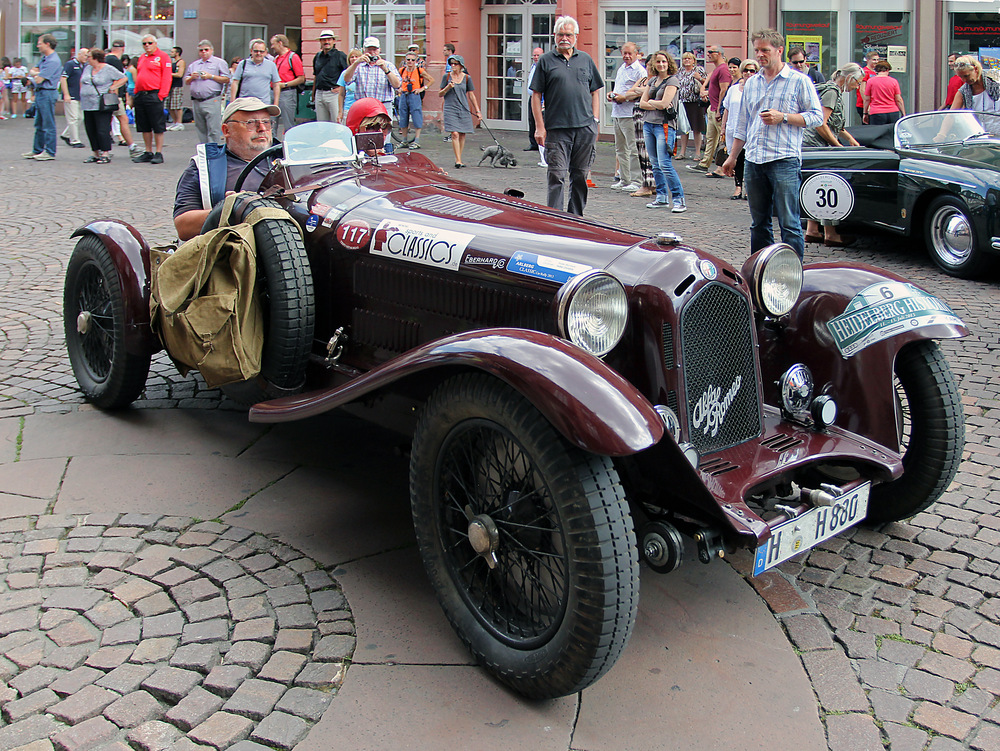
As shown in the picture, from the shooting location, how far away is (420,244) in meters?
3.72

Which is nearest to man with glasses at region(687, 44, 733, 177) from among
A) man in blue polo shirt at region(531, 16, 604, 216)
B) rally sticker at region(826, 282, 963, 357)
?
man in blue polo shirt at region(531, 16, 604, 216)

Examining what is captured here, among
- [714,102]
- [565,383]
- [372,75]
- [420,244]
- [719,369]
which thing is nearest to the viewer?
[565,383]

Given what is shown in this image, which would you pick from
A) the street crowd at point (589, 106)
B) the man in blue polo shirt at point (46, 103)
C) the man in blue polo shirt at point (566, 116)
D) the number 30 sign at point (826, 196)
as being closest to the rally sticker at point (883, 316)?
the street crowd at point (589, 106)

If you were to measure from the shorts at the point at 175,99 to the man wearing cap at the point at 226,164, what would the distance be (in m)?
19.0

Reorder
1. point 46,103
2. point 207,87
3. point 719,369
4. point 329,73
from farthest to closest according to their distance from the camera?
point 46,103
point 329,73
point 207,87
point 719,369

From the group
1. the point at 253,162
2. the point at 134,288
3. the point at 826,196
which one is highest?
the point at 826,196

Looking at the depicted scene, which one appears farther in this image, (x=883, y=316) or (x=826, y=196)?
(x=826, y=196)

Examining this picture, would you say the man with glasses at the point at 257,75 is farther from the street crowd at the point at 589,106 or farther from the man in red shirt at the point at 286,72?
the man in red shirt at the point at 286,72

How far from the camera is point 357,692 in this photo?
2.72 meters

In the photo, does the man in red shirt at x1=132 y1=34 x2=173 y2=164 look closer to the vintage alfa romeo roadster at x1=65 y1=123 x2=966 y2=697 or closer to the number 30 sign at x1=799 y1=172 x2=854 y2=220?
the number 30 sign at x1=799 y1=172 x2=854 y2=220

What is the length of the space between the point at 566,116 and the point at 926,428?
5988 millimetres

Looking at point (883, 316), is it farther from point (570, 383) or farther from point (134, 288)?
point (134, 288)

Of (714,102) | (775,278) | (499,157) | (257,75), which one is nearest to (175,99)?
(257,75)

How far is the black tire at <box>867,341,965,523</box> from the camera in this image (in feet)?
11.5
